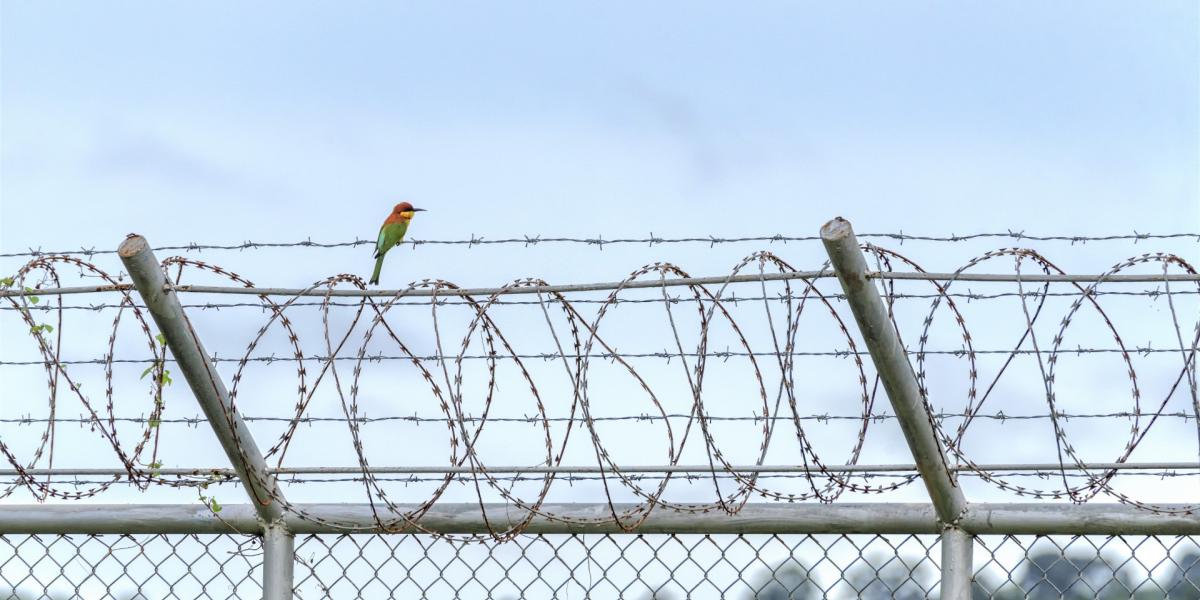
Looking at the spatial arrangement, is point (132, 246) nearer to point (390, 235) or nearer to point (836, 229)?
point (836, 229)

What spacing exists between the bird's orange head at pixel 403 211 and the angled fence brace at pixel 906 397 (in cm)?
399

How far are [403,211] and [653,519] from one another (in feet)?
11.9

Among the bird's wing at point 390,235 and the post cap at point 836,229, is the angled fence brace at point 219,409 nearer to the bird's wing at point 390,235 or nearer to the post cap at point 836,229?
the post cap at point 836,229

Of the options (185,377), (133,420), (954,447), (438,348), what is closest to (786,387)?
(954,447)

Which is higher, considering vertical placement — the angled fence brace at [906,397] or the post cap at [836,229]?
the post cap at [836,229]

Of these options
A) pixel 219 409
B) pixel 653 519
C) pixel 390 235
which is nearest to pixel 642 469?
pixel 653 519

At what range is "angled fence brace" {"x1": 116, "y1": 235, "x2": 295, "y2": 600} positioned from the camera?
4.27 m

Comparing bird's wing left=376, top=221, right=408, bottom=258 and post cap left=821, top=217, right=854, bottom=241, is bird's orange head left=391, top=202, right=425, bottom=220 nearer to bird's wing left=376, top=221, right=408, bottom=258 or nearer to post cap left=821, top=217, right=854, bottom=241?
bird's wing left=376, top=221, right=408, bottom=258

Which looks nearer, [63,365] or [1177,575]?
[1177,575]

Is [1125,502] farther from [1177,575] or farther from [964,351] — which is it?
[964,351]

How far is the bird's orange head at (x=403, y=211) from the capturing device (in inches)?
306

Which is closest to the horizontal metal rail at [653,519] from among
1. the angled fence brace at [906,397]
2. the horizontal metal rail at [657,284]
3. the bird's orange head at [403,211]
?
the angled fence brace at [906,397]

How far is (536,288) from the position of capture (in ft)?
14.4

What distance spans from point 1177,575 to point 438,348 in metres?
2.12
